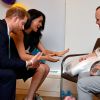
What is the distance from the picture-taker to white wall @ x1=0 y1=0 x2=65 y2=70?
3.56 m

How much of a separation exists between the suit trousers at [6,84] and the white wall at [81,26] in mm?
1289

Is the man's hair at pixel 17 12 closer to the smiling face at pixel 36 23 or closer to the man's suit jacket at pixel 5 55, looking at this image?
the man's suit jacket at pixel 5 55

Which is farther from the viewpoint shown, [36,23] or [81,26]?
[81,26]

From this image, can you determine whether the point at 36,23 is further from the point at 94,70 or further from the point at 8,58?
the point at 94,70

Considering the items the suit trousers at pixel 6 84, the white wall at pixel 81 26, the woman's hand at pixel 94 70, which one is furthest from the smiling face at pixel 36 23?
the woman's hand at pixel 94 70

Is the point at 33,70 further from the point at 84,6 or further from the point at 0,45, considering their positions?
the point at 84,6

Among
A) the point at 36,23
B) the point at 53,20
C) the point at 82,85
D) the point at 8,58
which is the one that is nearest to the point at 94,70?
the point at 82,85

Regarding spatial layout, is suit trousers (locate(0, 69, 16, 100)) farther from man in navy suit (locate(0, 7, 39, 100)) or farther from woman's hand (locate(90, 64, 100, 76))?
woman's hand (locate(90, 64, 100, 76))

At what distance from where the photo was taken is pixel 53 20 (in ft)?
11.8

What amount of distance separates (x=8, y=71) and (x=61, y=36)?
1.41m

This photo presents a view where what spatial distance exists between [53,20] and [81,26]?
15.9 inches

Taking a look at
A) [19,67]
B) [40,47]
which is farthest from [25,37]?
[19,67]

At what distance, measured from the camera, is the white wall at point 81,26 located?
3.39 metres

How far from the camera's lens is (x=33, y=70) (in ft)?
9.21
